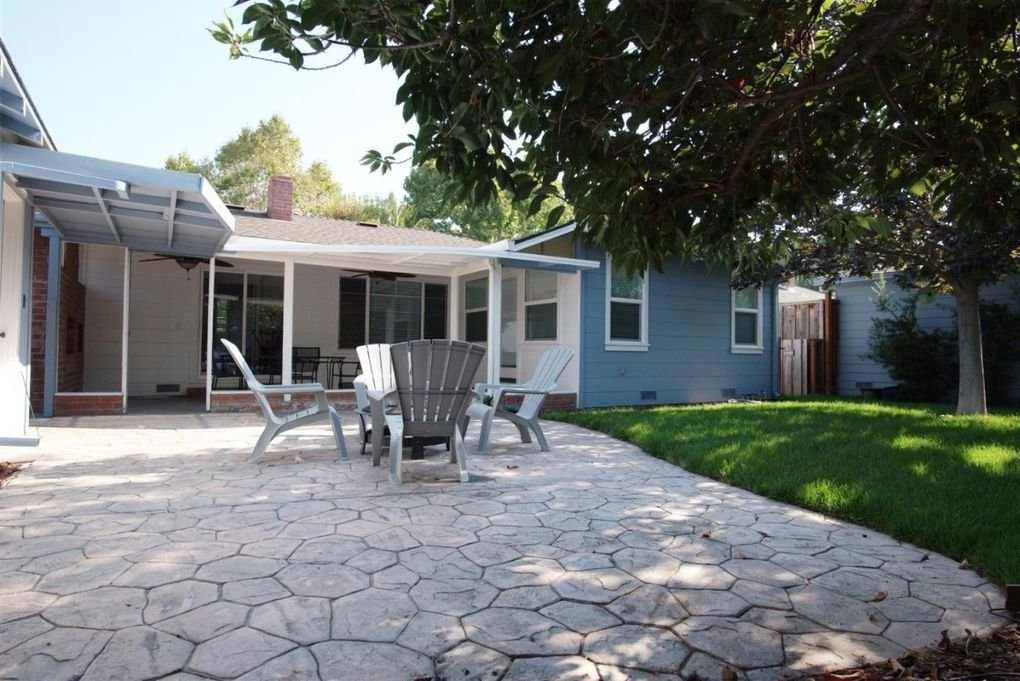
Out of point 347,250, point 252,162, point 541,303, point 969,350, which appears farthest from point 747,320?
point 252,162

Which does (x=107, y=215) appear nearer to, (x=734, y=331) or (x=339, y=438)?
(x=339, y=438)

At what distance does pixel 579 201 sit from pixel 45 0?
8085 millimetres

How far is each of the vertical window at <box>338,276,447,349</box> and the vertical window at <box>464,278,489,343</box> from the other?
125 centimetres

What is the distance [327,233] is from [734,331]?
799 centimetres

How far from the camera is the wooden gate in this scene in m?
13.6

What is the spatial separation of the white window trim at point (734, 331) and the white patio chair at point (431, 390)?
8535mm

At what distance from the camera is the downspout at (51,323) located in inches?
303

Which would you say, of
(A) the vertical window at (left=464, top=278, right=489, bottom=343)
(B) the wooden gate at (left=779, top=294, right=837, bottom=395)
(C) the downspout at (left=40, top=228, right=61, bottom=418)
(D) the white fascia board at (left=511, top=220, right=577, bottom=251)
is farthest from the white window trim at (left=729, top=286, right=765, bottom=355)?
(C) the downspout at (left=40, top=228, right=61, bottom=418)

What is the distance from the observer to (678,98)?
9.72ft

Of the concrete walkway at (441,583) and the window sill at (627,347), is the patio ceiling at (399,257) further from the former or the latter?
the concrete walkway at (441,583)

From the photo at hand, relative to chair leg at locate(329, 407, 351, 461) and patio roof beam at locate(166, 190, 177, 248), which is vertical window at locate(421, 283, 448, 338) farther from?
chair leg at locate(329, 407, 351, 461)

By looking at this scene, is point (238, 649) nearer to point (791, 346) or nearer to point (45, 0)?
point (45, 0)

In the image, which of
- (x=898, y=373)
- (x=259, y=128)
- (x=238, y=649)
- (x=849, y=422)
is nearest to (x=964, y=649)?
(x=238, y=649)

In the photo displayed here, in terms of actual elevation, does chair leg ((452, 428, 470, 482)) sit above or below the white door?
below
